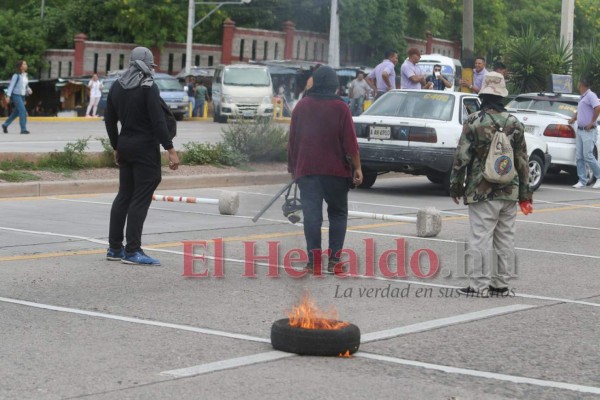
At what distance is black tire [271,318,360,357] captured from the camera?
693 cm

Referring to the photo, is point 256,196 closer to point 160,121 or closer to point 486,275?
point 160,121

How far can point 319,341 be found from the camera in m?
6.95

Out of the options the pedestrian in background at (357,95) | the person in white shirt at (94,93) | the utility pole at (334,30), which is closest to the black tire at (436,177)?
the pedestrian in background at (357,95)

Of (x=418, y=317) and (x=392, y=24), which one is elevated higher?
(x=392, y=24)

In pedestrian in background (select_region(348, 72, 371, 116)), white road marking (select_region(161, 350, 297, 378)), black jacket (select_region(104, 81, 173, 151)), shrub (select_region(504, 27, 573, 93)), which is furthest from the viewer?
shrub (select_region(504, 27, 573, 93))

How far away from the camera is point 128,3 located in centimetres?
6175

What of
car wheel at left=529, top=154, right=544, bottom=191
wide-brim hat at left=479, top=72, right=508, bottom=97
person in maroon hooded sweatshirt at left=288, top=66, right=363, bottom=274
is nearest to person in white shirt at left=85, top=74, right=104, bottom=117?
car wheel at left=529, top=154, right=544, bottom=191

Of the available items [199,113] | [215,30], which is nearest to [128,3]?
[215,30]

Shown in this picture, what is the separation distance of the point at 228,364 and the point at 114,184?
33.6ft

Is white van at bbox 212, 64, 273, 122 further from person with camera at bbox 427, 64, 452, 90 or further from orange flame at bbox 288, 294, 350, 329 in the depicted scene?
orange flame at bbox 288, 294, 350, 329

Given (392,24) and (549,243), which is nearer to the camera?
(392,24)

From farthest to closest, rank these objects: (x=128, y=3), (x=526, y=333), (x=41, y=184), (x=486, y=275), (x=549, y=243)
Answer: (x=128, y=3)
(x=41, y=184)
(x=549, y=243)
(x=486, y=275)
(x=526, y=333)

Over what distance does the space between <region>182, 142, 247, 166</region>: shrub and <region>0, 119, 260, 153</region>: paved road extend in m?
2.06

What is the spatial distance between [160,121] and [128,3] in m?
52.9
